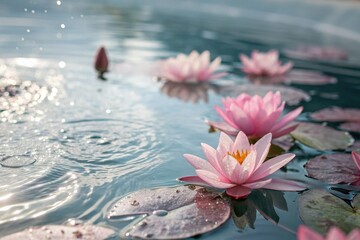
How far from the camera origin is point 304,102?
2646 millimetres

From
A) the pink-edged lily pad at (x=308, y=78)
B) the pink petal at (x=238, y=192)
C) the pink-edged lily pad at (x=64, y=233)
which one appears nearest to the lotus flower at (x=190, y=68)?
the pink-edged lily pad at (x=308, y=78)

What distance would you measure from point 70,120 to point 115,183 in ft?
2.16

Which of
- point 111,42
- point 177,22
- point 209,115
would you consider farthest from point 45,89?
point 177,22

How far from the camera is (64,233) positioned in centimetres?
104

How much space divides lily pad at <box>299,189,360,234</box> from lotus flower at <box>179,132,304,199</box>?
67 mm

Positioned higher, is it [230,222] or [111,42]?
[111,42]

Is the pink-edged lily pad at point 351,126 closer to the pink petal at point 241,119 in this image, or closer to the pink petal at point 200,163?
the pink petal at point 241,119

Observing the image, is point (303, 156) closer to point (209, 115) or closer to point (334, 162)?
point (334, 162)

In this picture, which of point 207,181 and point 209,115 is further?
point 209,115

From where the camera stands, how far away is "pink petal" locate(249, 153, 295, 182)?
126 centimetres

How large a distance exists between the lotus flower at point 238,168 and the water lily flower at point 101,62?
187 centimetres

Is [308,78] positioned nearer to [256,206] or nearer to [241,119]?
[241,119]

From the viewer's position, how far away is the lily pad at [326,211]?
46.0 inches

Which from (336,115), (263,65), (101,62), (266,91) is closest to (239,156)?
(336,115)
